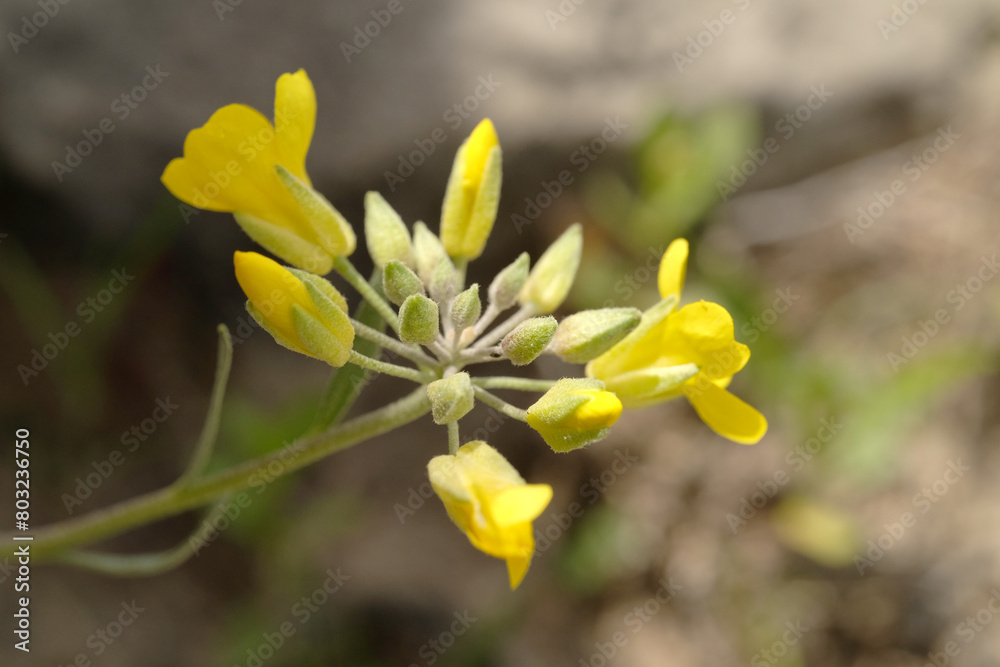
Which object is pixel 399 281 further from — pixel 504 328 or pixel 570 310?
pixel 570 310

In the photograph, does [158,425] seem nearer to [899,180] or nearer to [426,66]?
[426,66]

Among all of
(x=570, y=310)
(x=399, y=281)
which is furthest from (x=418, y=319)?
(x=570, y=310)

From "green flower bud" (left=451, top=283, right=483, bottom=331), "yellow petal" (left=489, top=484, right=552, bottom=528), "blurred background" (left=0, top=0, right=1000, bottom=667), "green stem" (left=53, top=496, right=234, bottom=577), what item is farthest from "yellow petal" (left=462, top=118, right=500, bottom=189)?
"blurred background" (left=0, top=0, right=1000, bottom=667)

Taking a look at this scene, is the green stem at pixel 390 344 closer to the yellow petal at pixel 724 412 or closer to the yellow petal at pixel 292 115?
the yellow petal at pixel 292 115

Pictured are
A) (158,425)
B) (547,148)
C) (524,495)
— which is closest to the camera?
(524,495)

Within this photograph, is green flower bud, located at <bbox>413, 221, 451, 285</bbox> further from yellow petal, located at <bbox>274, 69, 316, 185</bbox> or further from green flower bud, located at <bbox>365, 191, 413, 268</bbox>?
yellow petal, located at <bbox>274, 69, 316, 185</bbox>

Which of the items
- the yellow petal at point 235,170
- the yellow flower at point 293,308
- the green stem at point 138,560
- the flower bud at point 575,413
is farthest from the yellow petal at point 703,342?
the green stem at point 138,560

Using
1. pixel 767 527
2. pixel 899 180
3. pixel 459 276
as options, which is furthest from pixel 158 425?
pixel 899 180
